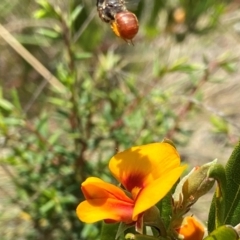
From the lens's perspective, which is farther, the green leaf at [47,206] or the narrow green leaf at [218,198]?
the green leaf at [47,206]

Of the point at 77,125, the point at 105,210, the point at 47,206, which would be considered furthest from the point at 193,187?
the point at 77,125

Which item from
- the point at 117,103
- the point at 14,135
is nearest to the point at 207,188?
the point at 14,135

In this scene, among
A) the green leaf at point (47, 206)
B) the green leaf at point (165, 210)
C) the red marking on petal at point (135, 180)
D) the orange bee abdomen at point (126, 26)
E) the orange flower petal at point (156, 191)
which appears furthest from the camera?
the green leaf at point (47, 206)

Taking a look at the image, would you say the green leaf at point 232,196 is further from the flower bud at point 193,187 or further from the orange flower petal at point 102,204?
the orange flower petal at point 102,204

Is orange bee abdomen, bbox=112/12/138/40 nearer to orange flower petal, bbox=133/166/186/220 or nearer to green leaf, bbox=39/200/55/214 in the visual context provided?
orange flower petal, bbox=133/166/186/220

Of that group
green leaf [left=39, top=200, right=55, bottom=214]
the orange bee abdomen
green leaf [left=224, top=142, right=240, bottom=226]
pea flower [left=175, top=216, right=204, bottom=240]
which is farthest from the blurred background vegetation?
pea flower [left=175, top=216, right=204, bottom=240]

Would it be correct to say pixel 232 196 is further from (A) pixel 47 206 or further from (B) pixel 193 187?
(A) pixel 47 206

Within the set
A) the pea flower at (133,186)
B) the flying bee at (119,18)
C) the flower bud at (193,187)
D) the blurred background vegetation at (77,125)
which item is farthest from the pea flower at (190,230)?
the blurred background vegetation at (77,125)
